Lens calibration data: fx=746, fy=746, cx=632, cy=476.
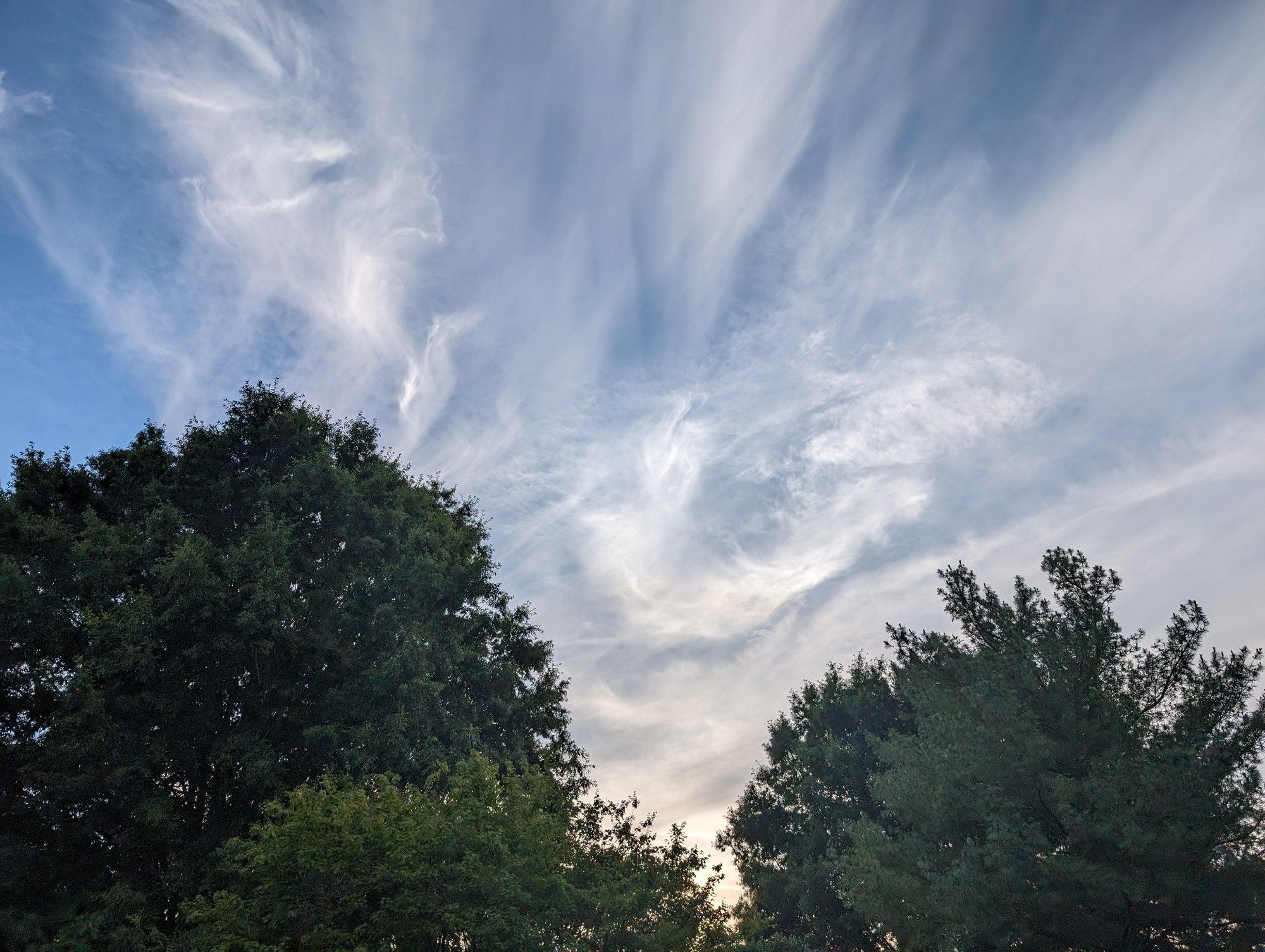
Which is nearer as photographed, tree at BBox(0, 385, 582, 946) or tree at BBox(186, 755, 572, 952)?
tree at BBox(186, 755, 572, 952)

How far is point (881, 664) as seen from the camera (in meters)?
39.7

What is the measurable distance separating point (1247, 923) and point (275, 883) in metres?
19.6

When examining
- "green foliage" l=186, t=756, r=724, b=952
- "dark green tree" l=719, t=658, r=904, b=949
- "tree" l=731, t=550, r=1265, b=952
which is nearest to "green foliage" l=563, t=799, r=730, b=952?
"green foliage" l=186, t=756, r=724, b=952

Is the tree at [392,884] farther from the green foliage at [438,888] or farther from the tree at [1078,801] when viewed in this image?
the tree at [1078,801]

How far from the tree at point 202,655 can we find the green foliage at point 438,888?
4.95 metres

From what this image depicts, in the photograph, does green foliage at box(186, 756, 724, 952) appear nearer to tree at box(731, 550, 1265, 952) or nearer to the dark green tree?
tree at box(731, 550, 1265, 952)

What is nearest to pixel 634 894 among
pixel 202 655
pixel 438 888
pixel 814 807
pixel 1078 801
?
pixel 438 888

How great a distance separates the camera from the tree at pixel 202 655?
2059cm

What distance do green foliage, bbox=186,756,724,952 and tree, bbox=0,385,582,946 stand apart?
4.95 m

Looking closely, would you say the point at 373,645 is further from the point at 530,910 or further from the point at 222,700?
the point at 530,910

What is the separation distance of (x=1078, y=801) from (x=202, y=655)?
24.4 metres

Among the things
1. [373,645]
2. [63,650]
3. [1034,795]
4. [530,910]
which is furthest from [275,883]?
[1034,795]

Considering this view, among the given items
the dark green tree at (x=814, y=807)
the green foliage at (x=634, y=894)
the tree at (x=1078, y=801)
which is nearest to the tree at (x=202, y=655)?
the green foliage at (x=634, y=894)

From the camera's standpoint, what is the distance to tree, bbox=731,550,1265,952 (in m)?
15.2
